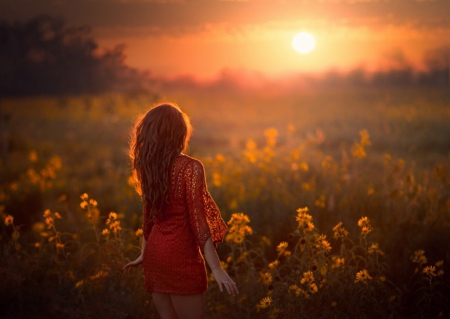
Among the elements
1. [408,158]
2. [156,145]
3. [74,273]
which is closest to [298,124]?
[408,158]

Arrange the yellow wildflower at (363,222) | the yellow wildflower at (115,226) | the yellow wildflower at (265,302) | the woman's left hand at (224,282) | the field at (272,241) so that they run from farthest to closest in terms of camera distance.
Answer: the yellow wildflower at (115,226), the field at (272,241), the yellow wildflower at (363,222), the yellow wildflower at (265,302), the woman's left hand at (224,282)

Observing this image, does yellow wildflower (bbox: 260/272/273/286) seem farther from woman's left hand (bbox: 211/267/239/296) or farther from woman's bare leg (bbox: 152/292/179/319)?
woman's left hand (bbox: 211/267/239/296)

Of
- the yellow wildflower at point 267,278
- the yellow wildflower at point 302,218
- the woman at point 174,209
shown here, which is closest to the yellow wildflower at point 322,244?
the yellow wildflower at point 302,218

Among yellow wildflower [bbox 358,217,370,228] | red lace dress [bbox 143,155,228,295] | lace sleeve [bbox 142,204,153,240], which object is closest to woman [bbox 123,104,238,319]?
red lace dress [bbox 143,155,228,295]

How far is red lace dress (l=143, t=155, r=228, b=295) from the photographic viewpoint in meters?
2.83

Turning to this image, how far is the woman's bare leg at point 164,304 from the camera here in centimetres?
303

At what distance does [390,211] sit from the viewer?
5.45 metres

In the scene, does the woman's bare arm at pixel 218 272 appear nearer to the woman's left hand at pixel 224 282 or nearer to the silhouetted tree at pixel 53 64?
the woman's left hand at pixel 224 282

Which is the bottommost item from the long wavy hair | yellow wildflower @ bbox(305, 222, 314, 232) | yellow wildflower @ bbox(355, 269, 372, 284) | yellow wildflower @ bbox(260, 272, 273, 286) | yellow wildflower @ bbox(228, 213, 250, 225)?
yellow wildflower @ bbox(260, 272, 273, 286)

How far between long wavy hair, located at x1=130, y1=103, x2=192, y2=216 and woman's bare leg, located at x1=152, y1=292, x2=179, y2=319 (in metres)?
0.49

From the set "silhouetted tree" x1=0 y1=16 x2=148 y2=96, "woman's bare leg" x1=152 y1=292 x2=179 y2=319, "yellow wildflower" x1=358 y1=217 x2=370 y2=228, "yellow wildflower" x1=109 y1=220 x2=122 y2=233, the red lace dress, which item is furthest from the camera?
"silhouetted tree" x1=0 y1=16 x2=148 y2=96

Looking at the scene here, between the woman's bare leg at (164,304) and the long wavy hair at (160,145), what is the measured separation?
489mm

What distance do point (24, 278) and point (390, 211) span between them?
348cm

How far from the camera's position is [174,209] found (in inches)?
114
